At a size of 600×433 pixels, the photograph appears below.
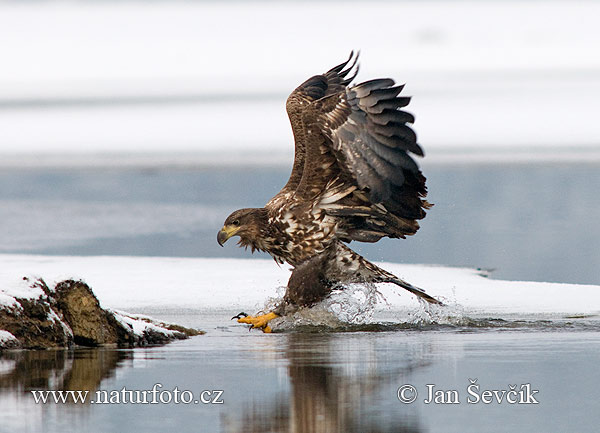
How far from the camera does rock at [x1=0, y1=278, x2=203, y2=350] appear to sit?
756cm

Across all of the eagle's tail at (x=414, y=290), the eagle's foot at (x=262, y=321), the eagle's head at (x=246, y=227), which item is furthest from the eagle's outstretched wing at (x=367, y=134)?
the eagle's foot at (x=262, y=321)

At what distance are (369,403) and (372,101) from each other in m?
5.03

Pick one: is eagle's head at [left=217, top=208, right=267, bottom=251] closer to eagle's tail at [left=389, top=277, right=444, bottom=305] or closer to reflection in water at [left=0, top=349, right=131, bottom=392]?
eagle's tail at [left=389, top=277, right=444, bottom=305]

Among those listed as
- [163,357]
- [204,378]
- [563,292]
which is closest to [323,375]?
[204,378]

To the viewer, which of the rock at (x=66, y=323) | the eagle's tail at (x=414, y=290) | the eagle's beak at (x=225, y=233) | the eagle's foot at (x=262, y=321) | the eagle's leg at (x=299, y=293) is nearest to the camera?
the rock at (x=66, y=323)

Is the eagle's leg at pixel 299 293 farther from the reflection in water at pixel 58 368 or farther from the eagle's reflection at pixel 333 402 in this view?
the eagle's reflection at pixel 333 402

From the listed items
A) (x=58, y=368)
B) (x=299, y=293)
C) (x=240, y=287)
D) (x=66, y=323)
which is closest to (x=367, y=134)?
(x=299, y=293)

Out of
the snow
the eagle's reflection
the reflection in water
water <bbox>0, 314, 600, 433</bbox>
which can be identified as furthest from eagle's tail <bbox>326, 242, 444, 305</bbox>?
the eagle's reflection

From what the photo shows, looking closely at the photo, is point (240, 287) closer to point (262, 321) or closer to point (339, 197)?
point (339, 197)

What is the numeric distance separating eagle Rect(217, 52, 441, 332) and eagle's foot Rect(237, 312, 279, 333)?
11mm

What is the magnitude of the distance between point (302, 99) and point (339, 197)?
1.59 m

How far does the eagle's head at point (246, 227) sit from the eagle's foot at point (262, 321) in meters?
1.06

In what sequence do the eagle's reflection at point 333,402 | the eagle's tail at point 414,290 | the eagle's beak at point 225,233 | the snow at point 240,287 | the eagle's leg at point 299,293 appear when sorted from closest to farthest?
the eagle's reflection at point 333,402 < the eagle's leg at point 299,293 < the eagle's tail at point 414,290 < the eagle's beak at point 225,233 < the snow at point 240,287

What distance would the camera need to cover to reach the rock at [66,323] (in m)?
7.56
